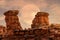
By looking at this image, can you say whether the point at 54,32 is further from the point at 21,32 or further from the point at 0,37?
the point at 0,37

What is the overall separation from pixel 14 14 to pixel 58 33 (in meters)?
23.4

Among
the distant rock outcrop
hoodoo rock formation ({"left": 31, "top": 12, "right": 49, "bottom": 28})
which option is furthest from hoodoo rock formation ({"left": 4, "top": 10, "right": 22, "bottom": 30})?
hoodoo rock formation ({"left": 31, "top": 12, "right": 49, "bottom": 28})

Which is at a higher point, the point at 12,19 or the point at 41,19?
the point at 12,19

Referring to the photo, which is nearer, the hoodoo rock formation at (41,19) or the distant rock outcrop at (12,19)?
the distant rock outcrop at (12,19)

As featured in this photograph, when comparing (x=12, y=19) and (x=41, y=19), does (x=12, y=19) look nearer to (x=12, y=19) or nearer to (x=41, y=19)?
(x=12, y=19)

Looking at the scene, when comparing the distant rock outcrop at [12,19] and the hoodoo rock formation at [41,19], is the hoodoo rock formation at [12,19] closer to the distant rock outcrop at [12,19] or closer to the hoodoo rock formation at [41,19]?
the distant rock outcrop at [12,19]

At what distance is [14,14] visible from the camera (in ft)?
277

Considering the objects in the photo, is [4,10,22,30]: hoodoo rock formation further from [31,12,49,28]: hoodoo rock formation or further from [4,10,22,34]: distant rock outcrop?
[31,12,49,28]: hoodoo rock formation

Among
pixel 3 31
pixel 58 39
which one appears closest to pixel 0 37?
pixel 3 31

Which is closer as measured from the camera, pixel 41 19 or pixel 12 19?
pixel 12 19

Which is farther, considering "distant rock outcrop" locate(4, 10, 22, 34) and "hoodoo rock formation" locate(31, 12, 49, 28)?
"hoodoo rock formation" locate(31, 12, 49, 28)

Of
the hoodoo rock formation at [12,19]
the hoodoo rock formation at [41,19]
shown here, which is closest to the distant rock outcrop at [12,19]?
the hoodoo rock formation at [12,19]

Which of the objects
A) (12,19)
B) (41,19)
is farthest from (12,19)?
(41,19)

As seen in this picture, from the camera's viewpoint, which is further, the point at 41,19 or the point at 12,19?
the point at 41,19
